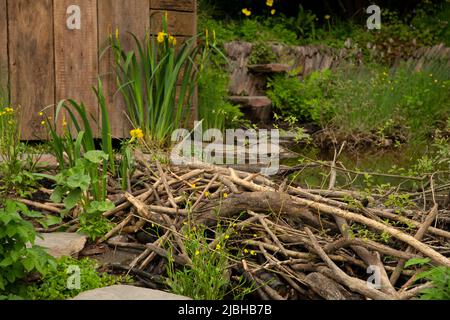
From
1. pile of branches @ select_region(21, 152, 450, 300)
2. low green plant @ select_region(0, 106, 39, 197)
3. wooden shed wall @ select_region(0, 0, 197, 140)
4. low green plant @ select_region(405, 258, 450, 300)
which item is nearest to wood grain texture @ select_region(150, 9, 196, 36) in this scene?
wooden shed wall @ select_region(0, 0, 197, 140)

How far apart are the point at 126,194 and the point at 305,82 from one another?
5.39 m

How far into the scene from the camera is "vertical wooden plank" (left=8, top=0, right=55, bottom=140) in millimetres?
5570

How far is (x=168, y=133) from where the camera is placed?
5602 mm

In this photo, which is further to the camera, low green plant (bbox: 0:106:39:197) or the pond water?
the pond water

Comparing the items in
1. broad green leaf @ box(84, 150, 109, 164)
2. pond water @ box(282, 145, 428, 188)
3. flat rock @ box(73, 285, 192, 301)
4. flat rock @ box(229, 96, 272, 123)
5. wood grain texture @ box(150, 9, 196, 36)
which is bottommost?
pond water @ box(282, 145, 428, 188)

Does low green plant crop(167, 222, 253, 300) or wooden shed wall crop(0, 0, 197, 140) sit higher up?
wooden shed wall crop(0, 0, 197, 140)

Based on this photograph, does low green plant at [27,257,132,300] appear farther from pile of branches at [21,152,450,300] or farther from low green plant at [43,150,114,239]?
low green plant at [43,150,114,239]

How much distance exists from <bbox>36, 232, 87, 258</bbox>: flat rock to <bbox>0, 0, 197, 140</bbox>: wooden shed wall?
6.79 feet

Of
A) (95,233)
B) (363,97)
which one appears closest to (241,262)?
(95,233)

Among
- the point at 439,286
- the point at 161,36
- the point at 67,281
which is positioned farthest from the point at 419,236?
the point at 161,36

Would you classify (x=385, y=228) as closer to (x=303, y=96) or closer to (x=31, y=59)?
(x=31, y=59)

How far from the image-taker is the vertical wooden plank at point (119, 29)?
567 cm

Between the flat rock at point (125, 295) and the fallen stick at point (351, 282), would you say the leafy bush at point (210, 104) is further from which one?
the flat rock at point (125, 295)

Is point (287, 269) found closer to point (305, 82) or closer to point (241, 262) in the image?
point (241, 262)
